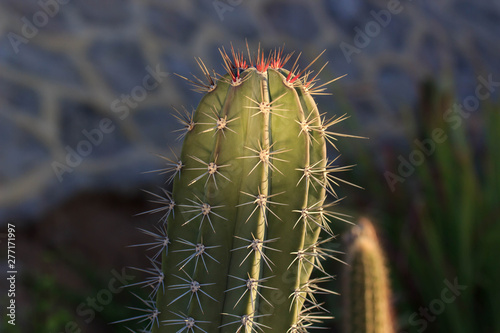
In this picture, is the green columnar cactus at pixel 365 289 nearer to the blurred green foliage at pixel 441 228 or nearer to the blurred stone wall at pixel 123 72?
the blurred green foliage at pixel 441 228

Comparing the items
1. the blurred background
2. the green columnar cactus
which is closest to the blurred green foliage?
the blurred background

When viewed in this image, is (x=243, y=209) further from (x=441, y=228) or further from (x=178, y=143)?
(x=178, y=143)

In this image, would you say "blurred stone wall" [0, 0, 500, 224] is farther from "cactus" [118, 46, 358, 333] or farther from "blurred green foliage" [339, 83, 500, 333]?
"cactus" [118, 46, 358, 333]

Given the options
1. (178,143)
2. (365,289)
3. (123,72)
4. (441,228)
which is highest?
(123,72)

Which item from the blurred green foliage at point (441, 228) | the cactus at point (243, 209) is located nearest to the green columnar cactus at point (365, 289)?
the cactus at point (243, 209)

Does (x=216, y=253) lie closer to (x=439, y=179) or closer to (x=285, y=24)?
(x=439, y=179)

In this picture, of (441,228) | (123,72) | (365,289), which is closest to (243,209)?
(365,289)

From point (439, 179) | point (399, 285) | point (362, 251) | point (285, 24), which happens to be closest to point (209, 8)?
point (285, 24)
